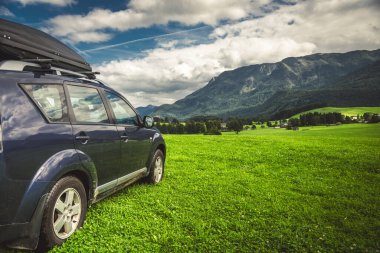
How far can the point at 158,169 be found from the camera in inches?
342

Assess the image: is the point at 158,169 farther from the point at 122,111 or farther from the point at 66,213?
the point at 66,213

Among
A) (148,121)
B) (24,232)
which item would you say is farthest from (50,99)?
(148,121)

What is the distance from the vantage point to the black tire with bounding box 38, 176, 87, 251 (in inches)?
157

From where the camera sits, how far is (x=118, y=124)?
Result: 20.4 feet

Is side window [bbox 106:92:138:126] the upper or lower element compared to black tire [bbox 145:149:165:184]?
upper

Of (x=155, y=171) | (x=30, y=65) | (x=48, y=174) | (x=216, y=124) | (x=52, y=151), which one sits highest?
(x=30, y=65)

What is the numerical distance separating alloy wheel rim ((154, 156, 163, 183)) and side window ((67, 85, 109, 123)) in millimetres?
3007

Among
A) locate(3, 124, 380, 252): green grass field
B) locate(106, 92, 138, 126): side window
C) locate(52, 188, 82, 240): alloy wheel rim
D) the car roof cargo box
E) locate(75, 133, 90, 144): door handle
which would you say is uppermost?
the car roof cargo box

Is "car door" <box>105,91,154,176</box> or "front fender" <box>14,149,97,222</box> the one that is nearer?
"front fender" <box>14,149,97,222</box>

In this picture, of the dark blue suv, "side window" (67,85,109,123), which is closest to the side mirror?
the dark blue suv

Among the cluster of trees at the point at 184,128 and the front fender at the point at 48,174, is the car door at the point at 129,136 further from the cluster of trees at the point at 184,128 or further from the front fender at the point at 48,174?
the cluster of trees at the point at 184,128

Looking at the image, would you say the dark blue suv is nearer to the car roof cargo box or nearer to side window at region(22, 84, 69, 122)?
side window at region(22, 84, 69, 122)

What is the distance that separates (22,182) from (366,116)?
538 ft

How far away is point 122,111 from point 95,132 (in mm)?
1627
